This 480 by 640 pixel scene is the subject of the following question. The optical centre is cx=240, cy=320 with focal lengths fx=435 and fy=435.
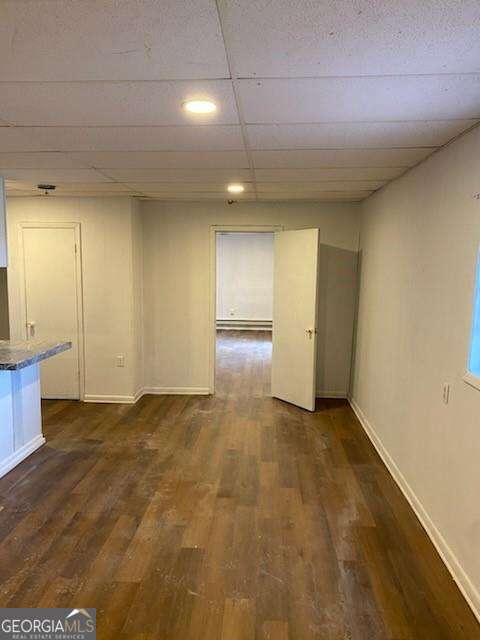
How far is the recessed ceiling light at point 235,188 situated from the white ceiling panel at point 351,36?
2.38 meters

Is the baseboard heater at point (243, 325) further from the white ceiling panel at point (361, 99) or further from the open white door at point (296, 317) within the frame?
the white ceiling panel at point (361, 99)

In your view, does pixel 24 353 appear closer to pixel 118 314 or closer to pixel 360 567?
pixel 118 314

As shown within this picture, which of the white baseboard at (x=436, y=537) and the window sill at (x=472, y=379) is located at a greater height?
the window sill at (x=472, y=379)

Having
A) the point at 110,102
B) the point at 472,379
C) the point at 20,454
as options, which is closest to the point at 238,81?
the point at 110,102

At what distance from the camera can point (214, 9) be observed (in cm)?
123

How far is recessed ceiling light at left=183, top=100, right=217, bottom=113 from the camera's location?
1.92 metres

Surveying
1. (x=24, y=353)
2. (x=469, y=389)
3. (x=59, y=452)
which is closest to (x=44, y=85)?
(x=24, y=353)

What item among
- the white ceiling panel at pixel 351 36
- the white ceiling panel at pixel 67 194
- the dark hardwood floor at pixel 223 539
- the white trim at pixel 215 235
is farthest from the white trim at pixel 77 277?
the white ceiling panel at pixel 351 36

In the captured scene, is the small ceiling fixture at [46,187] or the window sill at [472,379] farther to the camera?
the small ceiling fixture at [46,187]

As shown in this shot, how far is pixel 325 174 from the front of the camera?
345 cm

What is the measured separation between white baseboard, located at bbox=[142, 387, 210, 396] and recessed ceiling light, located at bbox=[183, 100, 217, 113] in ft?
12.5

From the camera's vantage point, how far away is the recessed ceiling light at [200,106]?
1.92 metres

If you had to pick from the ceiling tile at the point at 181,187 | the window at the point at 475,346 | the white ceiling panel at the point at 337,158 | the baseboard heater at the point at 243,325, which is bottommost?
the baseboard heater at the point at 243,325

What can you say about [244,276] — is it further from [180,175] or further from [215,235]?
[180,175]
